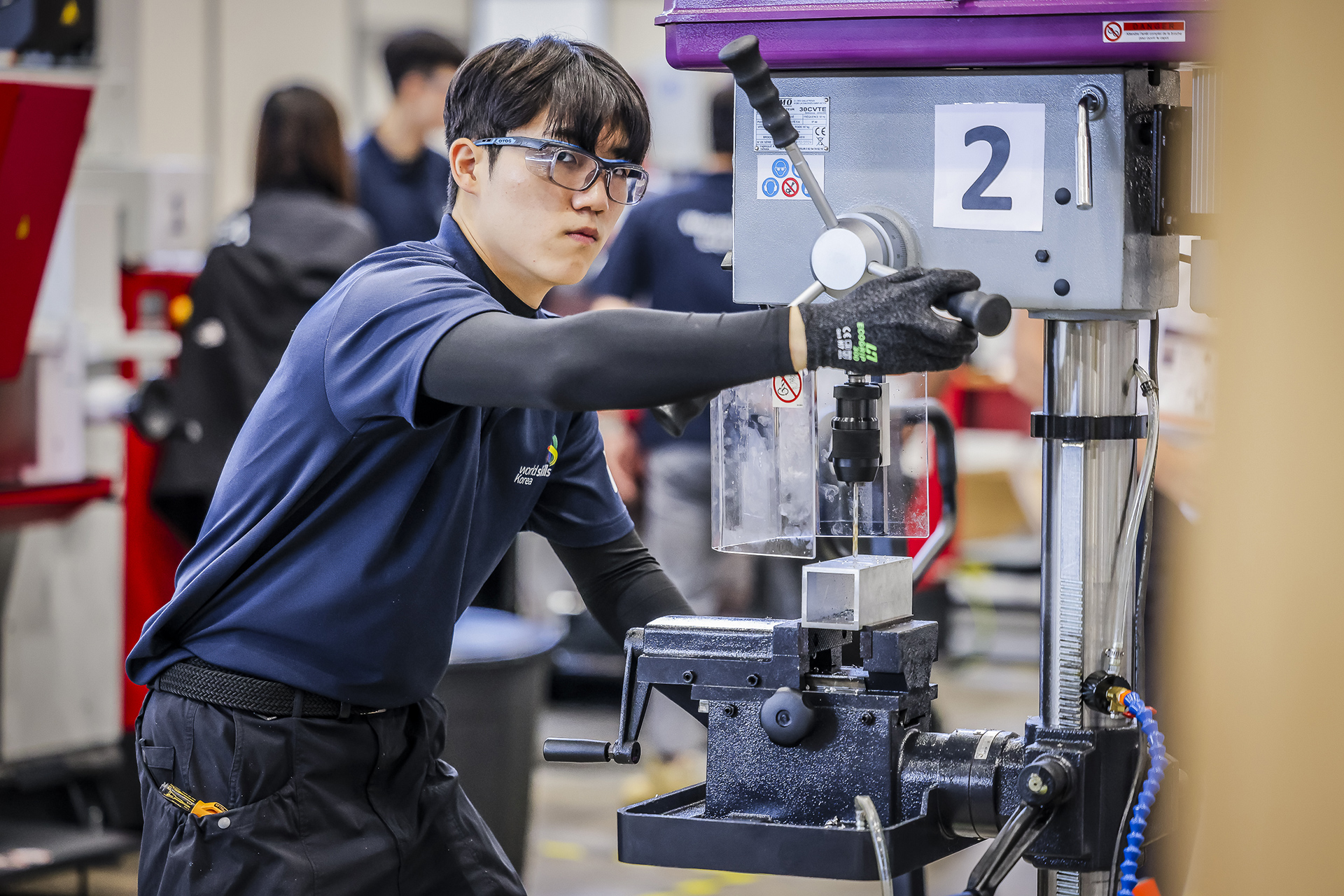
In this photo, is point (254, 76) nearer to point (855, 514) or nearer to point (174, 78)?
point (174, 78)

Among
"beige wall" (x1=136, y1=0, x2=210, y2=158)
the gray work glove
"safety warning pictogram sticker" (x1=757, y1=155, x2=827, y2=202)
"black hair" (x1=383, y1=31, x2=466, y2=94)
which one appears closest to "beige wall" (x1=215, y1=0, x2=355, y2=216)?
"beige wall" (x1=136, y1=0, x2=210, y2=158)

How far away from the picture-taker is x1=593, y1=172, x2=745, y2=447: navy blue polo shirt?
383cm

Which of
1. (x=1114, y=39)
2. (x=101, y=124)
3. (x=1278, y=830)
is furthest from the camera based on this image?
(x=101, y=124)

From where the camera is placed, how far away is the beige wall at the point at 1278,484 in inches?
29.1

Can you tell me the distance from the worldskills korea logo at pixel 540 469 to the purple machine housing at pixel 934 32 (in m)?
0.47

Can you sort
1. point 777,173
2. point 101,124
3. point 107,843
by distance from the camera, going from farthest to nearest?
point 101,124, point 107,843, point 777,173

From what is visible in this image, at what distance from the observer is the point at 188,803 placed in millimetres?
1546

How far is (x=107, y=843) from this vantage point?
10.9 ft

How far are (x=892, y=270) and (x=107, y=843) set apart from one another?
8.87 feet

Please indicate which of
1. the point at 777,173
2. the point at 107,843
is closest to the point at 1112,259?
the point at 777,173

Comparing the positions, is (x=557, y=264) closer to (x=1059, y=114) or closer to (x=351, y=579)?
(x=351, y=579)

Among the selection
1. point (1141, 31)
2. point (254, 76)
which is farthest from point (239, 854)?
point (254, 76)

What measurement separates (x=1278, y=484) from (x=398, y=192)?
13.2 ft

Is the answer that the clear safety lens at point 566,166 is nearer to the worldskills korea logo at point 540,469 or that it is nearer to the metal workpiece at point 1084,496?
the worldskills korea logo at point 540,469
